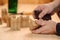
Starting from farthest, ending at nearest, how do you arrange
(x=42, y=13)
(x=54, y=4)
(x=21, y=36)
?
(x=54, y=4) < (x=42, y=13) < (x=21, y=36)

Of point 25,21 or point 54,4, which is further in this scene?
point 54,4

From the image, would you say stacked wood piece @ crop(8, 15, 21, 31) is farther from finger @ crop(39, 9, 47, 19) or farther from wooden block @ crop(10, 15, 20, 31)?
finger @ crop(39, 9, 47, 19)

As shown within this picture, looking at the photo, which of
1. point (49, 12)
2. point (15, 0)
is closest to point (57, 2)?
point (49, 12)

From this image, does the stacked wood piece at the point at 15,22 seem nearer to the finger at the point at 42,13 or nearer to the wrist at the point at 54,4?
the finger at the point at 42,13

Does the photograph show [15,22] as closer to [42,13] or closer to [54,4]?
[42,13]

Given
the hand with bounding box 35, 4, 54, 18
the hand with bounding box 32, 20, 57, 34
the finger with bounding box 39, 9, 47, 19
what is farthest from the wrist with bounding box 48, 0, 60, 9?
the hand with bounding box 32, 20, 57, 34

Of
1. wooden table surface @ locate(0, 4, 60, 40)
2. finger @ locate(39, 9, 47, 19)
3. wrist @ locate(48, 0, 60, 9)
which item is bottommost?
wooden table surface @ locate(0, 4, 60, 40)

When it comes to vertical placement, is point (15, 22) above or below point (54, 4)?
below

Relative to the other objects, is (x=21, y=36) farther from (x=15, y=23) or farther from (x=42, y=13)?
(x=42, y=13)

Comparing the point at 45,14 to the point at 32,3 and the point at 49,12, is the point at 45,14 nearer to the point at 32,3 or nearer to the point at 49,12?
the point at 49,12

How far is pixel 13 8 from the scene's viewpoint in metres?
1.44

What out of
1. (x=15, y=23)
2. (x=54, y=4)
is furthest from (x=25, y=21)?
(x=54, y=4)

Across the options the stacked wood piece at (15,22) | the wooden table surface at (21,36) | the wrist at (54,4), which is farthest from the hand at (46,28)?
the wrist at (54,4)

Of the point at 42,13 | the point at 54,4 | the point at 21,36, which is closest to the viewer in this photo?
the point at 21,36
